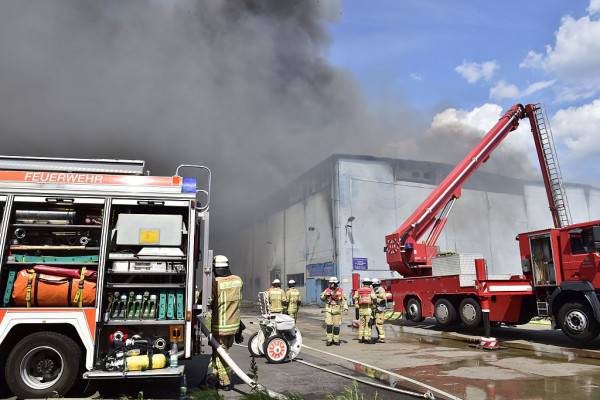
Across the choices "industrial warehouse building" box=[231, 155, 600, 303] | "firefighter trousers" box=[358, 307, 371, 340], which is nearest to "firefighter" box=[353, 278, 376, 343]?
"firefighter trousers" box=[358, 307, 371, 340]

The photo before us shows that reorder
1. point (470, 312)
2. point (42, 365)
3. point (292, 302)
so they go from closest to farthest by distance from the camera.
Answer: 1. point (42, 365)
2. point (292, 302)
3. point (470, 312)

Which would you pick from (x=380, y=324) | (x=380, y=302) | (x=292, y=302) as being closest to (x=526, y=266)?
(x=380, y=302)

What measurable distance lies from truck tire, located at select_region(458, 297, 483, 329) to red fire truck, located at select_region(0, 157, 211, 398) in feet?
24.5

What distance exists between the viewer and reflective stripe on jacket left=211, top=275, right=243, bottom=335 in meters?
5.28

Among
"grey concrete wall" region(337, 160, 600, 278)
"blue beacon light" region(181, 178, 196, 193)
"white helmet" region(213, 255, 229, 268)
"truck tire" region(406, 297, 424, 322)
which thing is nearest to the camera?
"blue beacon light" region(181, 178, 196, 193)

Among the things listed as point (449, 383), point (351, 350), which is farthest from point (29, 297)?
point (351, 350)

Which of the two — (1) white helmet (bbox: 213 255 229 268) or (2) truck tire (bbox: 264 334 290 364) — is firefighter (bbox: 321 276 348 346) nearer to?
(2) truck tire (bbox: 264 334 290 364)

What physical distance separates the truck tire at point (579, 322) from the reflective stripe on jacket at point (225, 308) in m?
6.80

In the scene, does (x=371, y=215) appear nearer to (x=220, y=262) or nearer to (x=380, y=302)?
(x=380, y=302)

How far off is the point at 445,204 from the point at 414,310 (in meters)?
3.74

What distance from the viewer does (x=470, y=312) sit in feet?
34.3

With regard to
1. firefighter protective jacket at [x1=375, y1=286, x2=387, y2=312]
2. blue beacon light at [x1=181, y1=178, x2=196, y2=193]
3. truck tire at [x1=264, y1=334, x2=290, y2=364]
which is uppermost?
blue beacon light at [x1=181, y1=178, x2=196, y2=193]

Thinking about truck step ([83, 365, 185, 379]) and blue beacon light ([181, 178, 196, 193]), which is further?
blue beacon light ([181, 178, 196, 193])

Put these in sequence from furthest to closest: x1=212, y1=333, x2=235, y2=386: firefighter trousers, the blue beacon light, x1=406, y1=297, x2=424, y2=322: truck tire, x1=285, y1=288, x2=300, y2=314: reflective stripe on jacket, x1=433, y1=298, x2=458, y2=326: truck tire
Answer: x1=406, y1=297, x2=424, y2=322: truck tire → x1=433, y1=298, x2=458, y2=326: truck tire → x1=285, y1=288, x2=300, y2=314: reflective stripe on jacket → the blue beacon light → x1=212, y1=333, x2=235, y2=386: firefighter trousers
